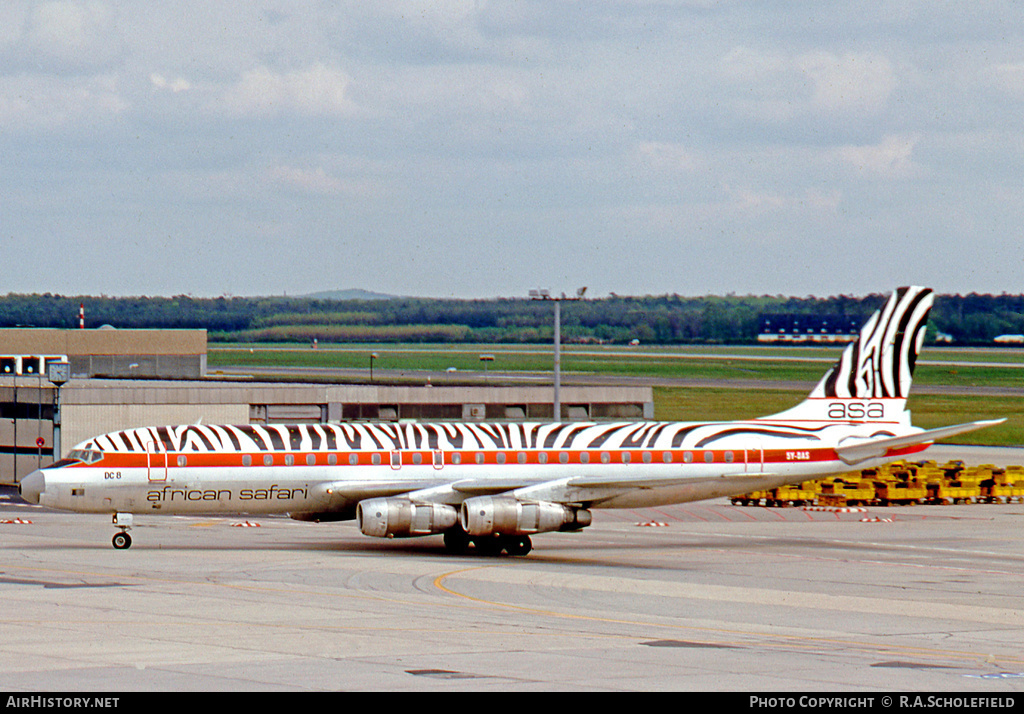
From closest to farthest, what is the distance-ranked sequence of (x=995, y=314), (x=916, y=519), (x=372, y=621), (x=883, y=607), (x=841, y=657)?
(x=841, y=657) → (x=372, y=621) → (x=883, y=607) → (x=916, y=519) → (x=995, y=314)

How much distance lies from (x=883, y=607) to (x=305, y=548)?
1877 cm

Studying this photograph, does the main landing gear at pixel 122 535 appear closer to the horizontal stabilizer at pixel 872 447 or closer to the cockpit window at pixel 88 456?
the cockpit window at pixel 88 456

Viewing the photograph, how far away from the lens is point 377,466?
41625 millimetres

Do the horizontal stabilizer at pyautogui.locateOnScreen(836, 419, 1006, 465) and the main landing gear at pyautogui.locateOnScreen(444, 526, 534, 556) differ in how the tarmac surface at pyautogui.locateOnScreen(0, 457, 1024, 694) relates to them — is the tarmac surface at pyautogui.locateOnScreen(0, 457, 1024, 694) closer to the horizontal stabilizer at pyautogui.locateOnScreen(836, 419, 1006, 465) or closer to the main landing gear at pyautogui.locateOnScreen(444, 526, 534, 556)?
the main landing gear at pyautogui.locateOnScreen(444, 526, 534, 556)

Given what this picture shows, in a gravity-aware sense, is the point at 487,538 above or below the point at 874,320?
below

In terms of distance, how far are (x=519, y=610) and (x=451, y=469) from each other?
13786 millimetres

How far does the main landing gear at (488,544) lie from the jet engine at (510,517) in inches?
40.6

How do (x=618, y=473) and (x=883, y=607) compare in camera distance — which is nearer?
(x=883, y=607)

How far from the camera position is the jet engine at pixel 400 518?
128 ft

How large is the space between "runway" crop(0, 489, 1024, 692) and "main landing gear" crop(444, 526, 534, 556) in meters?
0.63

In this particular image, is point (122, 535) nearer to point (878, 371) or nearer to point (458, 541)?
point (458, 541)
